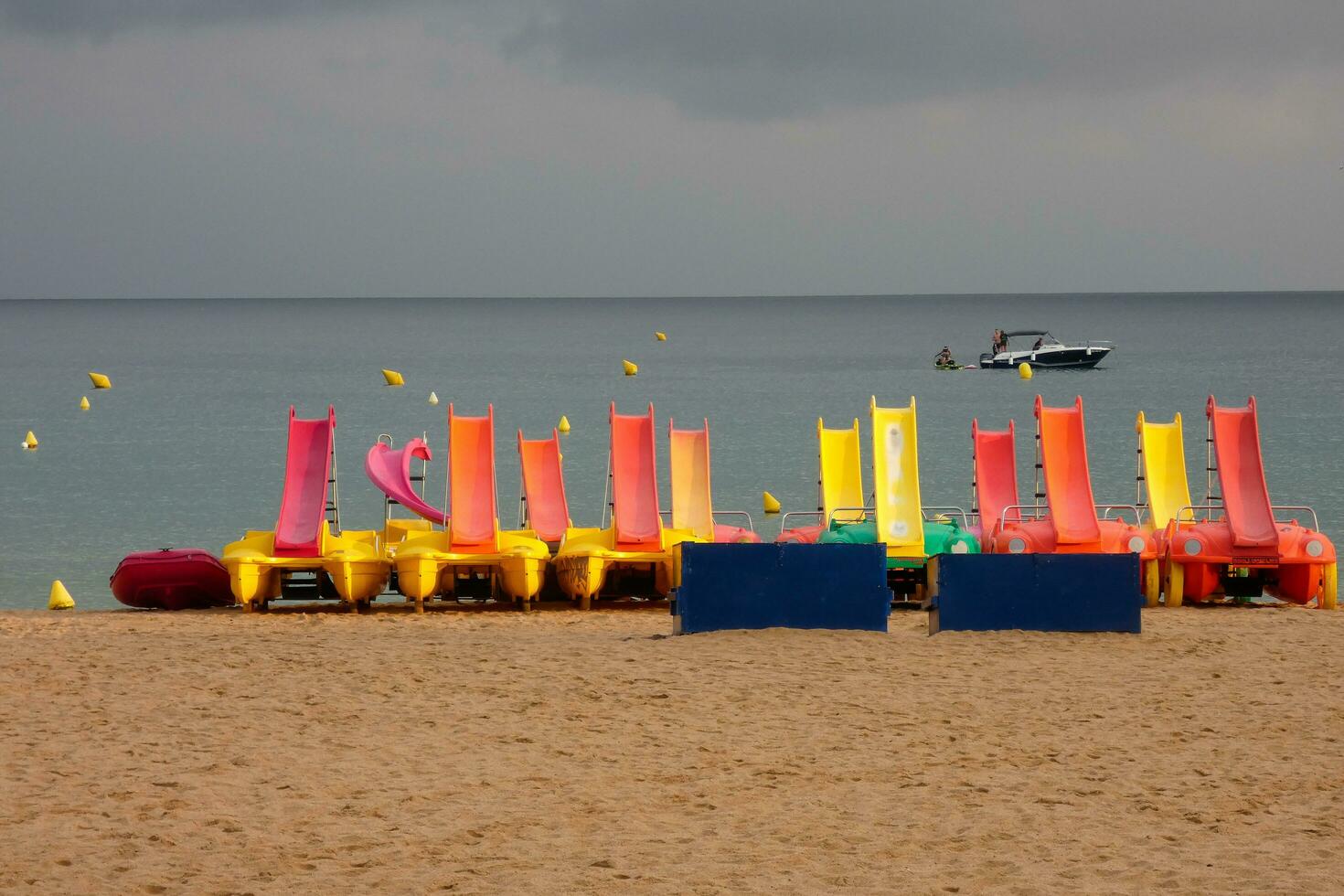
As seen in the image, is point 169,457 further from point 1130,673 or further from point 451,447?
point 1130,673

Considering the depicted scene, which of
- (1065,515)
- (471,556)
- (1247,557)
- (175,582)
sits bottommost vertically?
(1247,557)

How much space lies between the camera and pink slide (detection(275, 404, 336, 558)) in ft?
56.0

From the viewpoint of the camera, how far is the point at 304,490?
58.3ft

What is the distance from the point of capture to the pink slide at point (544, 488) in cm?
1959

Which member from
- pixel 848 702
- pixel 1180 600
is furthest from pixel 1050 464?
pixel 848 702

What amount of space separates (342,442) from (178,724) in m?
37.8

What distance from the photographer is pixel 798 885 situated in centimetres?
760

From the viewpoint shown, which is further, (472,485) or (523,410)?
(523,410)

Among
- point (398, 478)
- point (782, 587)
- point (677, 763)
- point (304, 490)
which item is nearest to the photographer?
point (677, 763)

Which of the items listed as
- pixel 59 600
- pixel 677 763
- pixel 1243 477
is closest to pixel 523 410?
pixel 59 600

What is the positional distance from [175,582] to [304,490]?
1846mm

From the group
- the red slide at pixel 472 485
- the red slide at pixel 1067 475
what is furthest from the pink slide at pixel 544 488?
the red slide at pixel 1067 475

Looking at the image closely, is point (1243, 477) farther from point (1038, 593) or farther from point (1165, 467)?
point (1038, 593)

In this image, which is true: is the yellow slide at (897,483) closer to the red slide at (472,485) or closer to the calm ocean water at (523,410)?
the red slide at (472,485)
